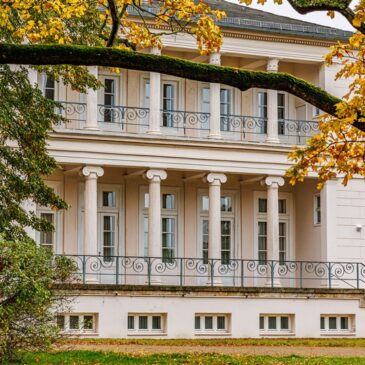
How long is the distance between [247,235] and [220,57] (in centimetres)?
567

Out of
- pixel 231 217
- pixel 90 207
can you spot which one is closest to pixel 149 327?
pixel 90 207

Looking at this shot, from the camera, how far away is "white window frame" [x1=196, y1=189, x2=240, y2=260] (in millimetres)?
36812

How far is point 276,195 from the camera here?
1399 inches

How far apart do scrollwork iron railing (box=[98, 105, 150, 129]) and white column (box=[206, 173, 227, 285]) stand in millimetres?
2624

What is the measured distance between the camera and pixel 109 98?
1407 inches

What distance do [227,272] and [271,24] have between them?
755 cm

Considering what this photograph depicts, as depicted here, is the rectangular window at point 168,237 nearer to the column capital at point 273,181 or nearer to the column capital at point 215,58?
the column capital at point 273,181

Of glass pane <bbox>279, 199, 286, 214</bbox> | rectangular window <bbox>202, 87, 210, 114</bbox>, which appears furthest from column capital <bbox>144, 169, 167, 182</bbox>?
glass pane <bbox>279, 199, 286, 214</bbox>

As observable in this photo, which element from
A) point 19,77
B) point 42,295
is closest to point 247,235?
point 19,77

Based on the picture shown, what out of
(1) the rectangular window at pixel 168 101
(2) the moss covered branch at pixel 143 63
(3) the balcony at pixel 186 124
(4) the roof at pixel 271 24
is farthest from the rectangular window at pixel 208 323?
(2) the moss covered branch at pixel 143 63

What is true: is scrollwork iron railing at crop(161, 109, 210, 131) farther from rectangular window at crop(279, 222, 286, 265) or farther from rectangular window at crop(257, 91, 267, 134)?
rectangular window at crop(279, 222, 286, 265)

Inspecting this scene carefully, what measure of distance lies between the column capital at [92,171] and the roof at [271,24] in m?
4.96

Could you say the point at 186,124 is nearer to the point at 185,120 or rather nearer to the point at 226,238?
the point at 185,120

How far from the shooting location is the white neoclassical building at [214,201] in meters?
32.6
